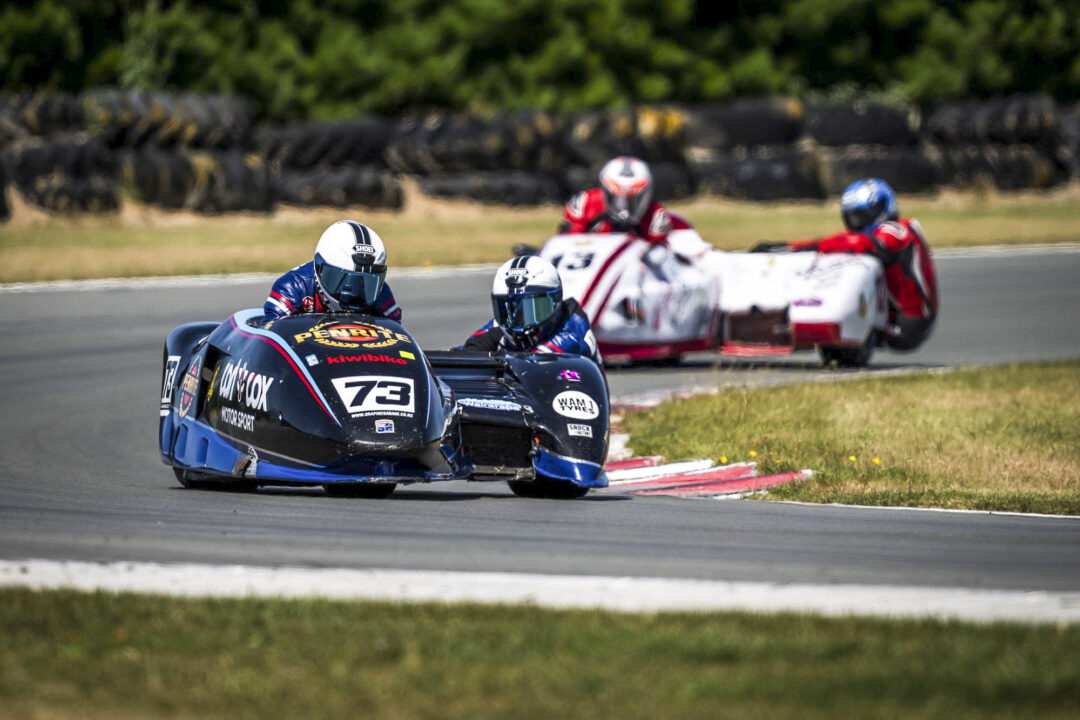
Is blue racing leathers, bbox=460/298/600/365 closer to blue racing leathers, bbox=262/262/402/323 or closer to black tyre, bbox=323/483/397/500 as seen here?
blue racing leathers, bbox=262/262/402/323

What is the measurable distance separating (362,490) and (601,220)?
700cm

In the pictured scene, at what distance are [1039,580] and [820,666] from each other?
1.59 m

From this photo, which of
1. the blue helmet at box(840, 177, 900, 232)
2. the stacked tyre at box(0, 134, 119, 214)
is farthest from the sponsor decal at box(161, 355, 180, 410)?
the stacked tyre at box(0, 134, 119, 214)

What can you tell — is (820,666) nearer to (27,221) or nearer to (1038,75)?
(27,221)

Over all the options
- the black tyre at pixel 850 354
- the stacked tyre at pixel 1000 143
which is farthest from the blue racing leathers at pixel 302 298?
the stacked tyre at pixel 1000 143

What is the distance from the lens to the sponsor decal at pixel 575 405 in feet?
28.0

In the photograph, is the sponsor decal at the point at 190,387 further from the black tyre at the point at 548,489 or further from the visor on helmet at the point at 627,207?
the visor on helmet at the point at 627,207

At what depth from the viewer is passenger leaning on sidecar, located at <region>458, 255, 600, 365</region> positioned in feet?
31.2

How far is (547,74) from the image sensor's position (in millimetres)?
36500

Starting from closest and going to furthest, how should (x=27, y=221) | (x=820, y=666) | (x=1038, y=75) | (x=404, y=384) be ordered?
(x=820, y=666)
(x=404, y=384)
(x=27, y=221)
(x=1038, y=75)

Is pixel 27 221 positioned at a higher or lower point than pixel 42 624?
higher

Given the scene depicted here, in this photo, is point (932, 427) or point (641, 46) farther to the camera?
point (641, 46)

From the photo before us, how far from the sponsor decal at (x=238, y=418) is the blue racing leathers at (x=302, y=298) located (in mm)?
839

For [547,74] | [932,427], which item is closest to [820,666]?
[932,427]
